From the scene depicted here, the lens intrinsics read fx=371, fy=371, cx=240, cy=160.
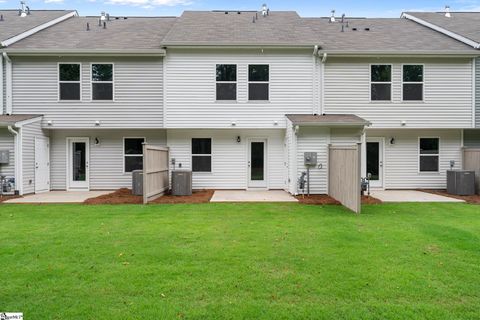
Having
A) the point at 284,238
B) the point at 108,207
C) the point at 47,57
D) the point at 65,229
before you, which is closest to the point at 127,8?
the point at 47,57

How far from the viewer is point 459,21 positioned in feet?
55.7

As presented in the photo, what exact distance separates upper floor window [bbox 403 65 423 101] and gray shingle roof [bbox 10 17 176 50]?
9640mm

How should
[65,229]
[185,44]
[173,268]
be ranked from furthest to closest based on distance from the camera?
[185,44] < [65,229] < [173,268]

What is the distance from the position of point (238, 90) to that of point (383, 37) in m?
6.64

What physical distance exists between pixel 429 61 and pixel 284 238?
1117 centimetres

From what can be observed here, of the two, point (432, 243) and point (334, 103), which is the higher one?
point (334, 103)

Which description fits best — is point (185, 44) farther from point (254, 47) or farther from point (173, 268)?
point (173, 268)

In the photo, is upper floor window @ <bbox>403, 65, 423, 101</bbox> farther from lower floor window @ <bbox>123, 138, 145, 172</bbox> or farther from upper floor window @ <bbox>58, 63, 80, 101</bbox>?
upper floor window @ <bbox>58, 63, 80, 101</bbox>

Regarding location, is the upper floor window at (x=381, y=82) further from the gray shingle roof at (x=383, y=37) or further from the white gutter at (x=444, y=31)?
the white gutter at (x=444, y=31)

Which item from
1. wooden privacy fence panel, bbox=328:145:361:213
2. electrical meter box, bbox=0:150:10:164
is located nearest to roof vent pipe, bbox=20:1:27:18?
electrical meter box, bbox=0:150:10:164

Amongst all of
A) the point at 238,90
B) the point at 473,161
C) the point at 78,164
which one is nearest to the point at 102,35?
the point at 78,164

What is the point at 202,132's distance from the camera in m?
14.6

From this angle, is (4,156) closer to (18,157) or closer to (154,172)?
(18,157)

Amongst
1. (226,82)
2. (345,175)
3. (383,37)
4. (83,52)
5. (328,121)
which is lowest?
(345,175)
